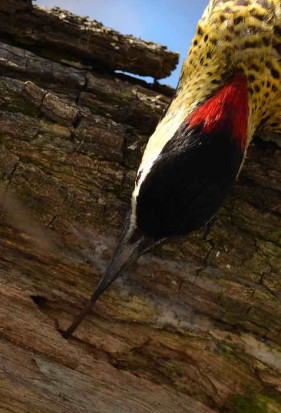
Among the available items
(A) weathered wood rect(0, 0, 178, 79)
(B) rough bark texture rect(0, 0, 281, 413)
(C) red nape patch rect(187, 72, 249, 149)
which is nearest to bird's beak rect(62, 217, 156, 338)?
(B) rough bark texture rect(0, 0, 281, 413)

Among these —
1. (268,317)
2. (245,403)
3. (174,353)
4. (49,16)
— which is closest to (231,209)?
(268,317)

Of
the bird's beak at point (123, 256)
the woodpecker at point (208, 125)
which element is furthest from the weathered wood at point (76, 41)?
the bird's beak at point (123, 256)

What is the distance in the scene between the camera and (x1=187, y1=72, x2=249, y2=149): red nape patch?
130 inches

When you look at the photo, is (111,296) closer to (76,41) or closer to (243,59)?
(243,59)

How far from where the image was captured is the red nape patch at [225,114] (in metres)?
3.31

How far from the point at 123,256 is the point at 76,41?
2.11 metres

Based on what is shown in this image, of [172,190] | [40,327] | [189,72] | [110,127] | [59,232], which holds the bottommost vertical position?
[40,327]

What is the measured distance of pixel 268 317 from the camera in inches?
Result: 146

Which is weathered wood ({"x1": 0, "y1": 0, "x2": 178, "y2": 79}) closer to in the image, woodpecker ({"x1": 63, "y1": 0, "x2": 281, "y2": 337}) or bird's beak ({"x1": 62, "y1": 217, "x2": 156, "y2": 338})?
woodpecker ({"x1": 63, "y1": 0, "x2": 281, "y2": 337})

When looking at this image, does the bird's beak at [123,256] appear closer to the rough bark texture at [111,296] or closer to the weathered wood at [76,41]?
the rough bark texture at [111,296]

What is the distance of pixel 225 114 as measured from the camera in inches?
134

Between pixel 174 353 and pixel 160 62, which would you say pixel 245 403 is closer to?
pixel 174 353

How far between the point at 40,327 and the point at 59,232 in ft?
2.09

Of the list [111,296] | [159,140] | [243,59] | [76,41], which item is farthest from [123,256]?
[76,41]
